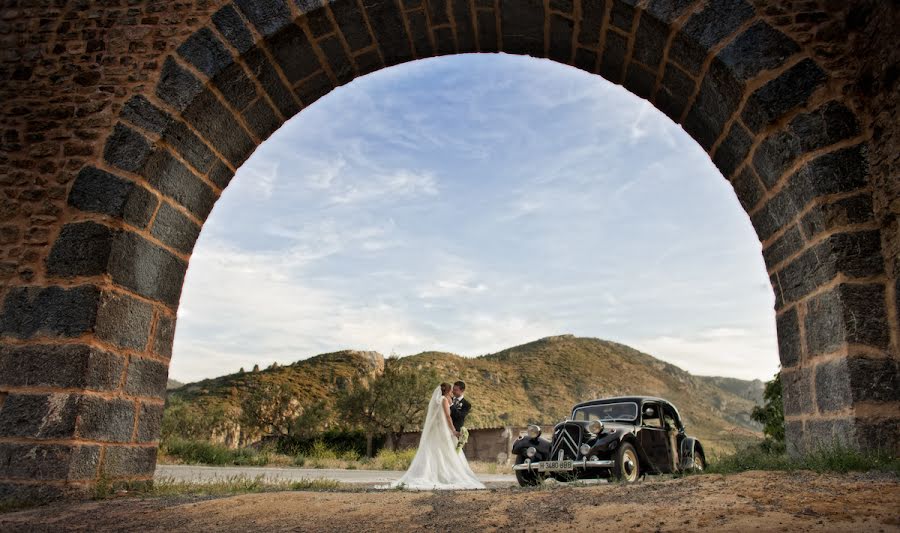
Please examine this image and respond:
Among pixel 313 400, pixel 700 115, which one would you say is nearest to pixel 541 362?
pixel 313 400

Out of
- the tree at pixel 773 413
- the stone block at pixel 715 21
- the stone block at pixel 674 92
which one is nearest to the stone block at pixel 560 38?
the stone block at pixel 674 92

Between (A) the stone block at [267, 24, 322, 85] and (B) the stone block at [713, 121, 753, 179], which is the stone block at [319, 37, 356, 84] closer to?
(A) the stone block at [267, 24, 322, 85]

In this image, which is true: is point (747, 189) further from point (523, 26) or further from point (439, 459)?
point (439, 459)

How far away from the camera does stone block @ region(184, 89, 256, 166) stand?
5115 millimetres

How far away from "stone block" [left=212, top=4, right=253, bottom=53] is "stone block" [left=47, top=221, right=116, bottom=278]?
1889 millimetres

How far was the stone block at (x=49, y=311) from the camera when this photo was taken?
457 cm

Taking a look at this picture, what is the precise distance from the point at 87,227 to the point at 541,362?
4227cm

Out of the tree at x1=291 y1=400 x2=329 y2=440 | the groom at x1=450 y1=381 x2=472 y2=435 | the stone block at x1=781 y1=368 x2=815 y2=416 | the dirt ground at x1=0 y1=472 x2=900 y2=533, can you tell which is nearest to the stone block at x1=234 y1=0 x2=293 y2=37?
the dirt ground at x1=0 y1=472 x2=900 y2=533

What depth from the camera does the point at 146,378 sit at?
5016 mm

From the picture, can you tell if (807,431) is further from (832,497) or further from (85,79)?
(85,79)

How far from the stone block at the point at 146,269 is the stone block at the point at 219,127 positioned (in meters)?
1.10

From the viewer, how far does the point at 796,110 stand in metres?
4.36

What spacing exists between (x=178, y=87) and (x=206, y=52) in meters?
0.39

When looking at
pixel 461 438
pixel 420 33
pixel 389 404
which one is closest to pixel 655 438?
pixel 461 438
